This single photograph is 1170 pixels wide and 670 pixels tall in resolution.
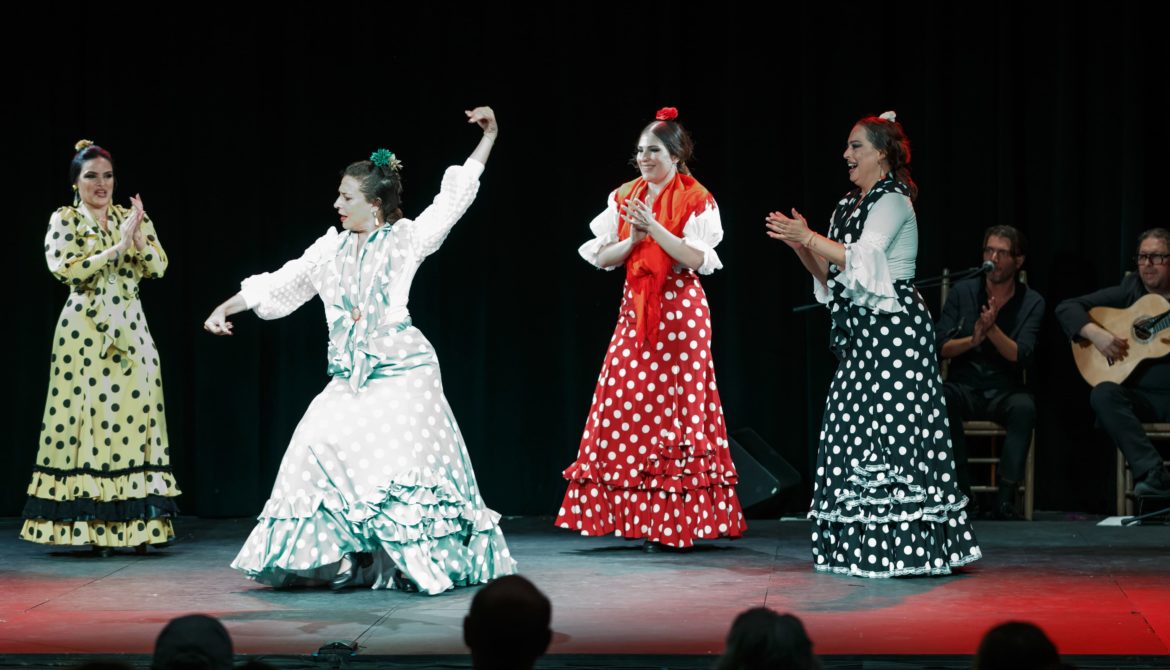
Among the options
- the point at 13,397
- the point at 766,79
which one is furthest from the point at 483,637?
the point at 13,397

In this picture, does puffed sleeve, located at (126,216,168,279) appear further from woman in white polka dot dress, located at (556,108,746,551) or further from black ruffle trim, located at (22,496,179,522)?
woman in white polka dot dress, located at (556,108,746,551)

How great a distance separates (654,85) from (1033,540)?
8.26ft

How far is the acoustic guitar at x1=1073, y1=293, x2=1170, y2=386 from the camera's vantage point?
264 inches

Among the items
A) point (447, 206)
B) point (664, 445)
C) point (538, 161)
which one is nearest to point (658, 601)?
point (664, 445)

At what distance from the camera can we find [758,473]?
665 centimetres

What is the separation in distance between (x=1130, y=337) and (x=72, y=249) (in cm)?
422

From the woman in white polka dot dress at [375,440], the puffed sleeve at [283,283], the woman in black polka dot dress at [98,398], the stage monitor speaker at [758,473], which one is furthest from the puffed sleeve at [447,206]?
the stage monitor speaker at [758,473]

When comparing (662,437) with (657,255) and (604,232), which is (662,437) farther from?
(604,232)

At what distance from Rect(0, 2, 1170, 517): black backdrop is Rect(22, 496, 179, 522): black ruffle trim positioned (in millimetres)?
1272

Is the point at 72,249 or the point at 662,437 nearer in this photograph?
the point at 662,437

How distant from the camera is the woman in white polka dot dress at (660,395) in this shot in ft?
19.2

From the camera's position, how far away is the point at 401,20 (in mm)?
7230

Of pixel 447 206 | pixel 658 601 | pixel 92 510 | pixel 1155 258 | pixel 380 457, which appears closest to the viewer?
pixel 658 601

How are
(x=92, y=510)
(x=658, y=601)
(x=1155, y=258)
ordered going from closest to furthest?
1. (x=658, y=601)
2. (x=92, y=510)
3. (x=1155, y=258)
